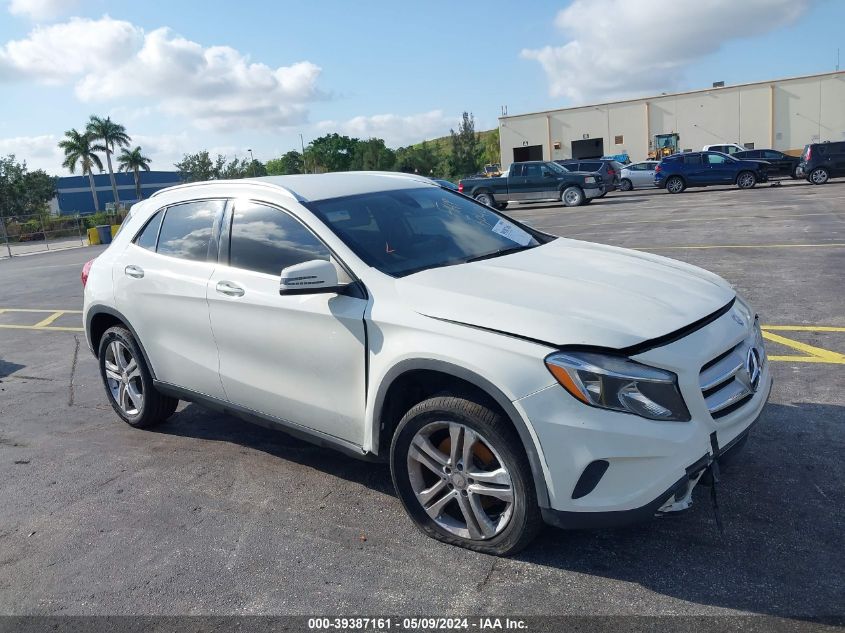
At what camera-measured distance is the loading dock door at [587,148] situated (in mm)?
56375

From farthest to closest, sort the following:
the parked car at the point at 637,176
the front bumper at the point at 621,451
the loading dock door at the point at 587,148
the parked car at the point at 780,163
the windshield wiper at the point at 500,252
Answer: the loading dock door at the point at 587,148 < the parked car at the point at 637,176 < the parked car at the point at 780,163 < the windshield wiper at the point at 500,252 < the front bumper at the point at 621,451

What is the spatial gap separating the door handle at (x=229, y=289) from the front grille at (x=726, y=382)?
2.46 meters

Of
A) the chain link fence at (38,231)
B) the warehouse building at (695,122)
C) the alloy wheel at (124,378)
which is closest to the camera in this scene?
the alloy wheel at (124,378)

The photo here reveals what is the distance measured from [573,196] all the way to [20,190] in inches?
2018

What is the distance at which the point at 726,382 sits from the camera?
297 centimetres

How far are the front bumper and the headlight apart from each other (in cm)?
3

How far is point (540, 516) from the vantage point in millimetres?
2939

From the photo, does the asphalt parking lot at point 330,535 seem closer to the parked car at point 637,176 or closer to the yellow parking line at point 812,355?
the yellow parking line at point 812,355

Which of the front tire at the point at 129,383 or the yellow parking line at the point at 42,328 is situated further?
the yellow parking line at the point at 42,328

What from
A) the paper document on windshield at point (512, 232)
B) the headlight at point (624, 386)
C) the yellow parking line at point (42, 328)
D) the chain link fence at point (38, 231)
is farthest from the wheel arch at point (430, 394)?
the chain link fence at point (38, 231)

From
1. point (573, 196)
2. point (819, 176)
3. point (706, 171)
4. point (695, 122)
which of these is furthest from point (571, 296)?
point (695, 122)

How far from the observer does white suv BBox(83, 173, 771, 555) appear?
2723 mm

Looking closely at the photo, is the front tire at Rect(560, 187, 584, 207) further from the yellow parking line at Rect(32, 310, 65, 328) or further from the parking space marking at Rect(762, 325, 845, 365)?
the parking space marking at Rect(762, 325, 845, 365)

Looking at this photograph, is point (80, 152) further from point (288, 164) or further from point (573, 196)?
point (573, 196)
